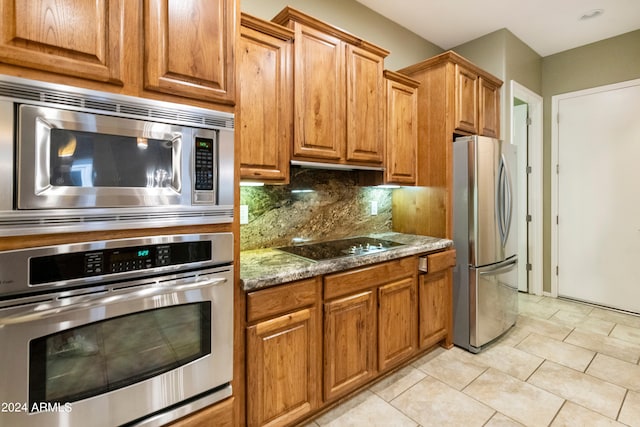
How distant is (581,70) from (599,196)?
58.5 inches

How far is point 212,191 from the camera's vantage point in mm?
1339

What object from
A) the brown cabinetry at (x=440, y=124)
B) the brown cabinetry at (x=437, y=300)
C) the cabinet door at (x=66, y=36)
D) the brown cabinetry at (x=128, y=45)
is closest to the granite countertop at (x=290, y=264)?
the brown cabinetry at (x=437, y=300)

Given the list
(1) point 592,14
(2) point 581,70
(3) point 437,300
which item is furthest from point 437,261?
(2) point 581,70

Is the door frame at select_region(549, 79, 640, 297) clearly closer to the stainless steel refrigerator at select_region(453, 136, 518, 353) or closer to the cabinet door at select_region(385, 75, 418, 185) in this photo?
the stainless steel refrigerator at select_region(453, 136, 518, 353)

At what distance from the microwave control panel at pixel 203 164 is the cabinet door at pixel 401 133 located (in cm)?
161

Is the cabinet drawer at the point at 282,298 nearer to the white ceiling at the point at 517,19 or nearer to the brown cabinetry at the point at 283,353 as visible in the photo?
the brown cabinetry at the point at 283,353

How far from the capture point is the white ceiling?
109 inches

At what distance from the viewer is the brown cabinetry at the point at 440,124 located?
2.66m

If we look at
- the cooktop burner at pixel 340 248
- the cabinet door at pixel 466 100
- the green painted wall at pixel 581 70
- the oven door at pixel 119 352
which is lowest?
the oven door at pixel 119 352

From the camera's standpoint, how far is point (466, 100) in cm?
275

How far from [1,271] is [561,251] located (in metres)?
4.95

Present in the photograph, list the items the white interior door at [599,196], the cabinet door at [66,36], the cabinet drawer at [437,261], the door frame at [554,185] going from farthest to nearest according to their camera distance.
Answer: the door frame at [554,185]
the white interior door at [599,196]
the cabinet drawer at [437,261]
the cabinet door at [66,36]

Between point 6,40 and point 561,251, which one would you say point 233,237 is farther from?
point 561,251

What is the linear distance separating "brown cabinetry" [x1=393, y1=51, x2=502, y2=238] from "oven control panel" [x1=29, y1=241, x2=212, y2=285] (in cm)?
210
